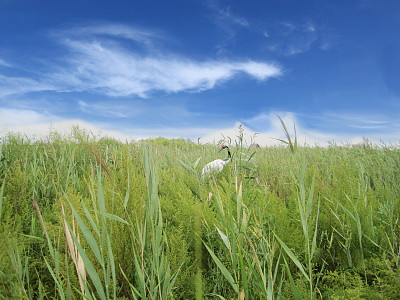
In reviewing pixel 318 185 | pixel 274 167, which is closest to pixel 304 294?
pixel 318 185

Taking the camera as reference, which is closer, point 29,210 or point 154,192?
point 154,192

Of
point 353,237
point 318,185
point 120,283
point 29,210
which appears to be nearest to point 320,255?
point 353,237

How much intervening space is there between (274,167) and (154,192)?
12.7 feet

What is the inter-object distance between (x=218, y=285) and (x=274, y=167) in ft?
11.4

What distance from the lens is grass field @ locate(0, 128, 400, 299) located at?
2.71 ft

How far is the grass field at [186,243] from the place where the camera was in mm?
826

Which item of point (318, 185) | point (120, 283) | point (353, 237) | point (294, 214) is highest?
point (318, 185)

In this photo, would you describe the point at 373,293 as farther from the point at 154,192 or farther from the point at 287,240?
the point at 154,192

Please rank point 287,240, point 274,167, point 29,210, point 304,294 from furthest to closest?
point 274,167 < point 29,210 < point 287,240 < point 304,294

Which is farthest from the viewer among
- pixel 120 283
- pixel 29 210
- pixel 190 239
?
pixel 29 210

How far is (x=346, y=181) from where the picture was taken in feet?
6.97

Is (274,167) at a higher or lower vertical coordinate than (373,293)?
higher

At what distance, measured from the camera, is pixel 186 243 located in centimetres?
152

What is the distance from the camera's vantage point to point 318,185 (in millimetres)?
2018
